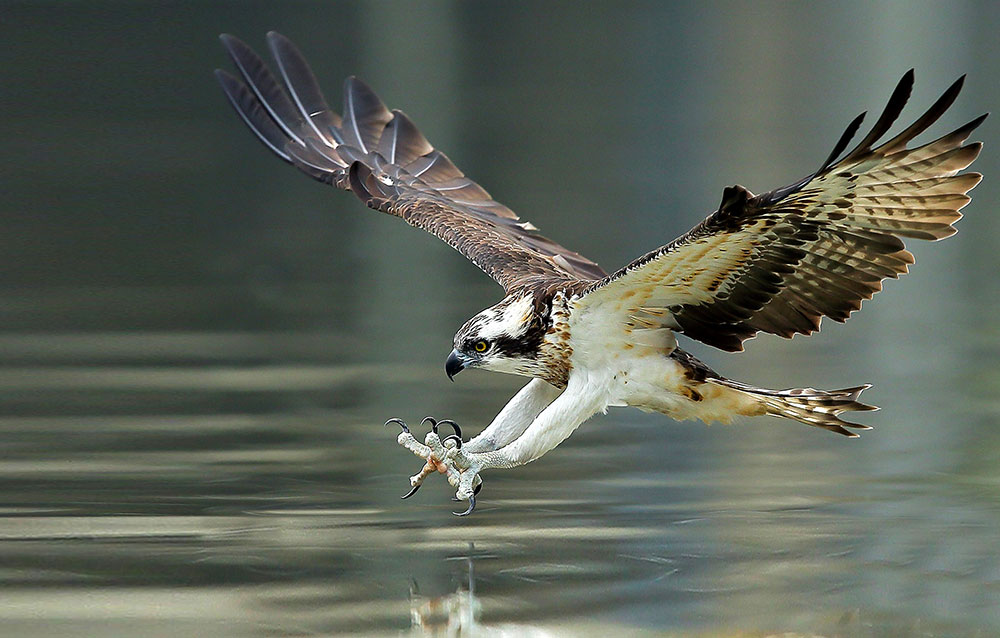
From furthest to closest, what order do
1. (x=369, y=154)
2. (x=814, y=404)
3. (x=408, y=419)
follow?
(x=369, y=154) < (x=408, y=419) < (x=814, y=404)

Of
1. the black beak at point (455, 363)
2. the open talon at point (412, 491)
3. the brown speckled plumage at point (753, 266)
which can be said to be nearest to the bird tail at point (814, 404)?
the brown speckled plumage at point (753, 266)

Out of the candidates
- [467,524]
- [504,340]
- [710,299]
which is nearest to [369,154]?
[504,340]

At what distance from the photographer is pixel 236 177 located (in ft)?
92.3

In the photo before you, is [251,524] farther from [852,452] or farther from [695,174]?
[695,174]

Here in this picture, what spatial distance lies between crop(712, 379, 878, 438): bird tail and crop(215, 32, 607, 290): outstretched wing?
2.19 m

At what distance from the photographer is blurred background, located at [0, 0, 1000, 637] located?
813cm

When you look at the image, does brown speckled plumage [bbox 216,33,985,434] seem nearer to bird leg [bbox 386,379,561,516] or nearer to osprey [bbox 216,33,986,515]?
osprey [bbox 216,33,986,515]

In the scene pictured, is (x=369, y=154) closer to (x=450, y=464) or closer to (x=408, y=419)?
(x=408, y=419)

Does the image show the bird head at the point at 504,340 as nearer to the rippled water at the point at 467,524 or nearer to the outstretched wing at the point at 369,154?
the rippled water at the point at 467,524

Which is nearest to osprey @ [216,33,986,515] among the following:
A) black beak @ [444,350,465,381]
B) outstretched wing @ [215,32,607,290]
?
black beak @ [444,350,465,381]

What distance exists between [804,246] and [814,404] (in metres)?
0.96

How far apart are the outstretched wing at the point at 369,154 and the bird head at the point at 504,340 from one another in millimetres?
1698

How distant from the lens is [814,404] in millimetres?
9258

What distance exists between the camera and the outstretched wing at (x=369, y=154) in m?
11.7
